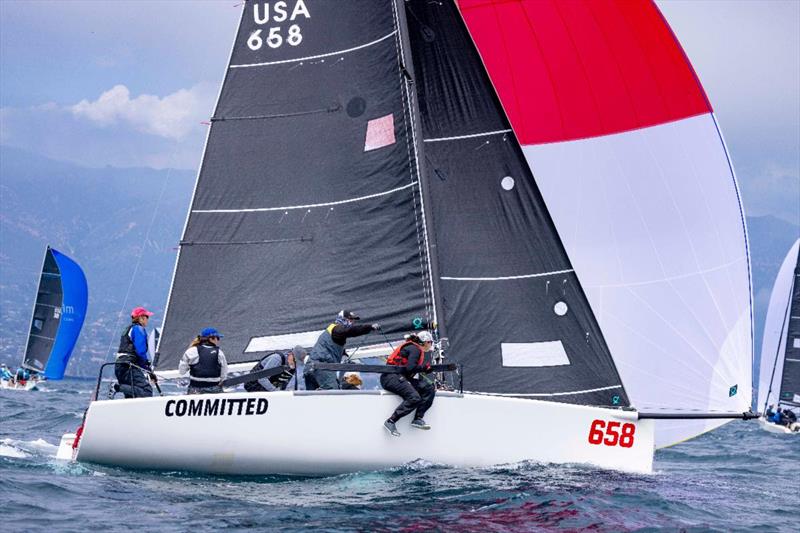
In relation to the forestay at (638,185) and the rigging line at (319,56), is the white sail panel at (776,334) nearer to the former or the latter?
the forestay at (638,185)

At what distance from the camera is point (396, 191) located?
13047mm

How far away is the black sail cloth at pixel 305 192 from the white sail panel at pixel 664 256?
3.09 meters

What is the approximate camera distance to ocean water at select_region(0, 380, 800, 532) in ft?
30.5

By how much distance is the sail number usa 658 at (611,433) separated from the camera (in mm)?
11938

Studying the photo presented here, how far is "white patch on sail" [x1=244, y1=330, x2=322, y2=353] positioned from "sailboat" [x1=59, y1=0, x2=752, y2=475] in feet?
0.08

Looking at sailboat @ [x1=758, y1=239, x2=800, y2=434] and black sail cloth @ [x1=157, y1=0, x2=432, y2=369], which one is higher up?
sailboat @ [x1=758, y1=239, x2=800, y2=434]

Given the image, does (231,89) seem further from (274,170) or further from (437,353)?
(437,353)

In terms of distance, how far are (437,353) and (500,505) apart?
2617 mm

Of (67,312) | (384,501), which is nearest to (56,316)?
(67,312)

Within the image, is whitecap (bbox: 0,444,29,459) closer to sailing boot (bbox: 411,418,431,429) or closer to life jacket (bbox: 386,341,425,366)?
life jacket (bbox: 386,341,425,366)

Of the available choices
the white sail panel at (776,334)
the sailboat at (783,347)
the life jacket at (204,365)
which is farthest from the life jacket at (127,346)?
the white sail panel at (776,334)

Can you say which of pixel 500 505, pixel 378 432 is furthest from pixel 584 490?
pixel 378 432

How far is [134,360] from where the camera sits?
12797 mm

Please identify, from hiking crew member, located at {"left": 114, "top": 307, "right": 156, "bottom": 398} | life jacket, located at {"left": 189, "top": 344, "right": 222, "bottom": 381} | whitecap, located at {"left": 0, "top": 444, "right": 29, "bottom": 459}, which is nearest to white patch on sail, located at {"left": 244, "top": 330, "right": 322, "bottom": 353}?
life jacket, located at {"left": 189, "top": 344, "right": 222, "bottom": 381}
